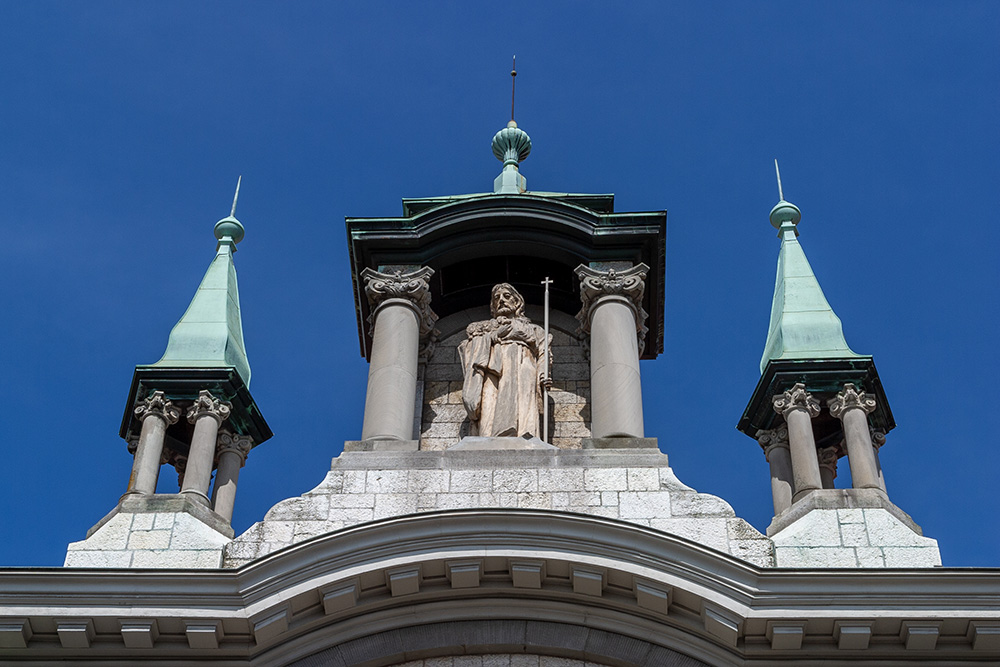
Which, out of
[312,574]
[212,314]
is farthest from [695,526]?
[212,314]

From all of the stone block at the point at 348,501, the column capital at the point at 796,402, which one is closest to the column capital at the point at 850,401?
the column capital at the point at 796,402

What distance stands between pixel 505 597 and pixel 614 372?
397cm

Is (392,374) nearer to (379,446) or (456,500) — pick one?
(379,446)

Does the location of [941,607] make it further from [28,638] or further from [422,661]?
[28,638]

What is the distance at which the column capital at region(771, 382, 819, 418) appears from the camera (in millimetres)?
19641

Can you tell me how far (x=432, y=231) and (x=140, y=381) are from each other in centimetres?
409

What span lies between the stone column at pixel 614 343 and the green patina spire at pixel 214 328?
14.5 feet

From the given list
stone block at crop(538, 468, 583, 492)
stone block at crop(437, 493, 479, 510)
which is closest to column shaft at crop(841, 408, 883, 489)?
stone block at crop(538, 468, 583, 492)

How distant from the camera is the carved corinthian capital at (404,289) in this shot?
20.4 meters

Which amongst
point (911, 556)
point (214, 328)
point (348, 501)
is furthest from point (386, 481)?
point (911, 556)

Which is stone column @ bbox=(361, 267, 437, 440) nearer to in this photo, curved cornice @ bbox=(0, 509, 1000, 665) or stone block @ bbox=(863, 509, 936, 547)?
curved cornice @ bbox=(0, 509, 1000, 665)

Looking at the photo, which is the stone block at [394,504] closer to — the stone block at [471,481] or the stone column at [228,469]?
the stone block at [471,481]

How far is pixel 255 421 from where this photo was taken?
2084 cm

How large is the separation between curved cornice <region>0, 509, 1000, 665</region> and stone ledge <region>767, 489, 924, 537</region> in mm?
1975
